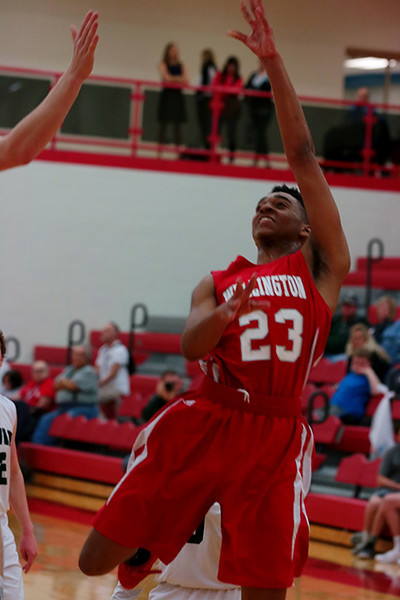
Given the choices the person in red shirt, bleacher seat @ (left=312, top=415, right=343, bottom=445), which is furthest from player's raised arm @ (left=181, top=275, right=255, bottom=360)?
the person in red shirt

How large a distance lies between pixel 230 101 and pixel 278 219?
9969 mm

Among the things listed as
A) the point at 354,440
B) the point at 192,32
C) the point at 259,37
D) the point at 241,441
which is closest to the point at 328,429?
the point at 354,440

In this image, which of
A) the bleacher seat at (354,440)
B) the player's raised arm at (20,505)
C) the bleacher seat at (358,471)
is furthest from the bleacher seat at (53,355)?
the player's raised arm at (20,505)

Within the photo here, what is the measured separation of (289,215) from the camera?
3678mm

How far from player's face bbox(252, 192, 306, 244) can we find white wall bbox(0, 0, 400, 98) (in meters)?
12.4

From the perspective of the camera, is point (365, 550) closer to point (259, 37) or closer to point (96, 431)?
point (96, 431)

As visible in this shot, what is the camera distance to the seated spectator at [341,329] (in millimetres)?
11117

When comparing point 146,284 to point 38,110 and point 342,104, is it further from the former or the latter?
point 38,110

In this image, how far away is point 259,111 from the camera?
13367 mm

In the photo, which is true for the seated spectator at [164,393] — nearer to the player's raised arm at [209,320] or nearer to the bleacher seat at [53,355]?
the bleacher seat at [53,355]

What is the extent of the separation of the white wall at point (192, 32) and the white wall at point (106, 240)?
10.1 feet

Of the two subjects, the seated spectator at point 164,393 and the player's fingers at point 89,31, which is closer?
the player's fingers at point 89,31

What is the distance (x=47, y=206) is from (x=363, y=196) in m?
4.42

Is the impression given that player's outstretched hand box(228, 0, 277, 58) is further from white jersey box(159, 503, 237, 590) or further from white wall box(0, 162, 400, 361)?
white wall box(0, 162, 400, 361)
